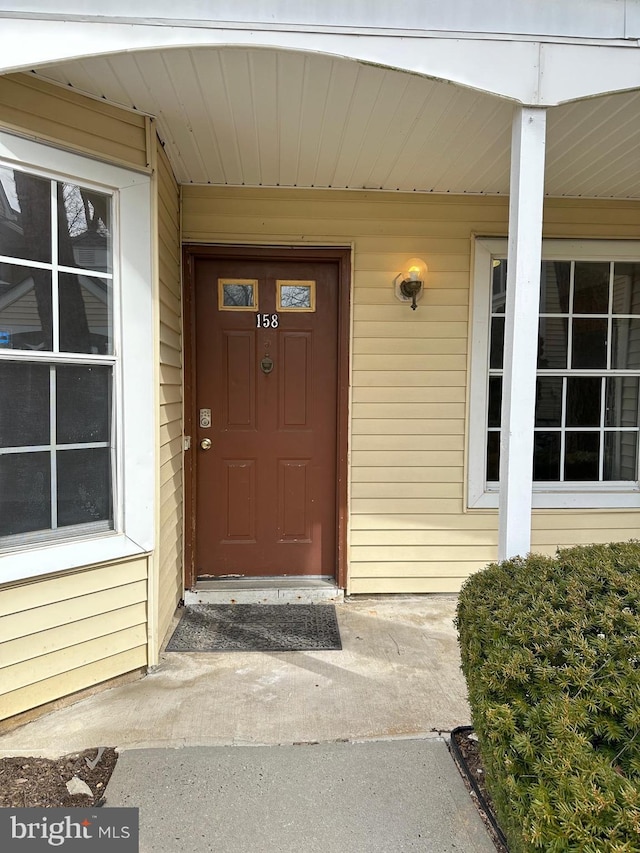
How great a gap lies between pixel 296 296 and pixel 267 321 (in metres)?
0.24

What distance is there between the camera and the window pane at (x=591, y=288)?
10.6 ft

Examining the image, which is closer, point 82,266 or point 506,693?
point 506,693

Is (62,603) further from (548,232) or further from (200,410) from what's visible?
(548,232)

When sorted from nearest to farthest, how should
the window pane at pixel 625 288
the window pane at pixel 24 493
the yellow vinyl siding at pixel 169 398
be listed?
1. the window pane at pixel 24 493
2. the yellow vinyl siding at pixel 169 398
3. the window pane at pixel 625 288

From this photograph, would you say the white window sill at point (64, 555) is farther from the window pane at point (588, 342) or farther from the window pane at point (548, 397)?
the window pane at point (588, 342)

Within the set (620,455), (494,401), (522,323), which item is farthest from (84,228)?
(620,455)

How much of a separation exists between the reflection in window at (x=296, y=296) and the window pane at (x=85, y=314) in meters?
1.17

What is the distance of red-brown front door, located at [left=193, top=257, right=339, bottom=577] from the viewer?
10.3 ft

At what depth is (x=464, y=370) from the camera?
315 centimetres

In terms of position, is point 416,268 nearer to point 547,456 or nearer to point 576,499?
point 547,456

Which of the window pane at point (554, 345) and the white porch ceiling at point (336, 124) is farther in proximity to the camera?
the window pane at point (554, 345)

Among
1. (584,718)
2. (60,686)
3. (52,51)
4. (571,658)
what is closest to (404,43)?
(52,51)

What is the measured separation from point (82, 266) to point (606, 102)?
226 centimetres

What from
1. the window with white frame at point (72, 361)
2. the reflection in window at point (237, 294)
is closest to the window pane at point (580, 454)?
the reflection in window at point (237, 294)
